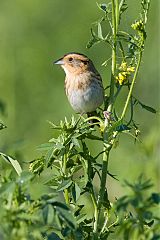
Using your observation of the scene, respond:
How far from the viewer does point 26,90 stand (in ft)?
29.7

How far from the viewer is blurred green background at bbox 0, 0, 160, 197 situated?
813 cm

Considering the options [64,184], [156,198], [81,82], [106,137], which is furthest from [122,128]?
[81,82]

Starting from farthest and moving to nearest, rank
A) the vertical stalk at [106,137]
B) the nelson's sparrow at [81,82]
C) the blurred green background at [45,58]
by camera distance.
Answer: the blurred green background at [45,58] < the nelson's sparrow at [81,82] < the vertical stalk at [106,137]

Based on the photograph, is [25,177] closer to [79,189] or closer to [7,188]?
[7,188]

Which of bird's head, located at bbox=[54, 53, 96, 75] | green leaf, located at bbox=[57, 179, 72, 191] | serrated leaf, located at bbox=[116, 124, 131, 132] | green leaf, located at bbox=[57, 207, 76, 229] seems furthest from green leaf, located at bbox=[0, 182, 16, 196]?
bird's head, located at bbox=[54, 53, 96, 75]

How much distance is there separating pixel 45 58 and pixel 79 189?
590 cm

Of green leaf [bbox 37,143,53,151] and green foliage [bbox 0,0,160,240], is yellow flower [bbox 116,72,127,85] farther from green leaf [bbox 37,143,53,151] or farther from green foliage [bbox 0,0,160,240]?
green leaf [bbox 37,143,53,151]

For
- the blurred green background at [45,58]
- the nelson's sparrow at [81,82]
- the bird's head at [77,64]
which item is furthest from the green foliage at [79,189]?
the blurred green background at [45,58]

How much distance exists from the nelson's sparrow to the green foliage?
1.37 metres

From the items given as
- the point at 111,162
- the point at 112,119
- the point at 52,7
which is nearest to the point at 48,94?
the point at 52,7

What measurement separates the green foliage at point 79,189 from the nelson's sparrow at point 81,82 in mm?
1368

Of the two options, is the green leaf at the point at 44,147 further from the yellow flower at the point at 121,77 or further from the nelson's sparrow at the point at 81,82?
the nelson's sparrow at the point at 81,82

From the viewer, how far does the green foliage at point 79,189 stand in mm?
2680

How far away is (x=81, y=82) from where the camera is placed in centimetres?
572
